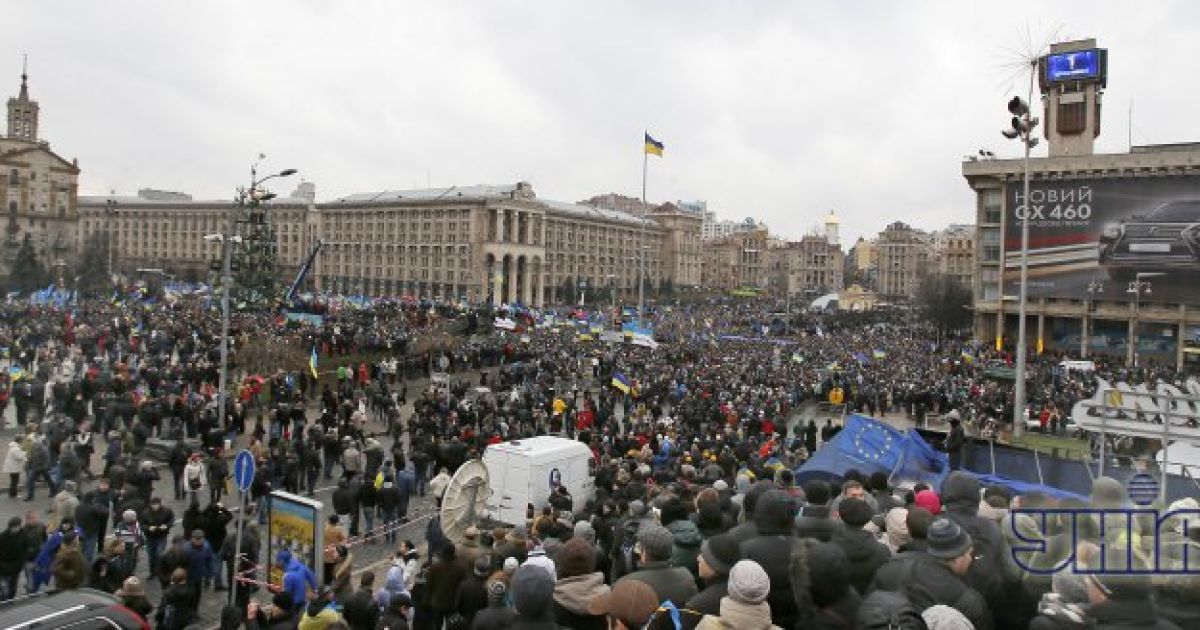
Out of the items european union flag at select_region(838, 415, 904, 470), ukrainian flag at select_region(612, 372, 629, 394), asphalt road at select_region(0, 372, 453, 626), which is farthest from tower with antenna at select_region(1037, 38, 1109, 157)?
asphalt road at select_region(0, 372, 453, 626)

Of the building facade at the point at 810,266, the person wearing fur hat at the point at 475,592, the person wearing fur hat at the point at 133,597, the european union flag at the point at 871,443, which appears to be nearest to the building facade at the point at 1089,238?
the european union flag at the point at 871,443

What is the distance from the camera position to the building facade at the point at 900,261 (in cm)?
17525

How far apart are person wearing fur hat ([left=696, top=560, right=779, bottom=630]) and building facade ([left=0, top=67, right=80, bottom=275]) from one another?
4141 inches

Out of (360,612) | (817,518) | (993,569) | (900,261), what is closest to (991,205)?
(817,518)

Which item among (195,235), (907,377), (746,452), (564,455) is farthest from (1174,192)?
(195,235)

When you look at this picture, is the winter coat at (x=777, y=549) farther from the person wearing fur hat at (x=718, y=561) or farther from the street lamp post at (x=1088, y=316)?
the street lamp post at (x=1088, y=316)

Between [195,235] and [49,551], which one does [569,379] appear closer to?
[49,551]

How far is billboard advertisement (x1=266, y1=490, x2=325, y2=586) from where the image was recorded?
797 cm

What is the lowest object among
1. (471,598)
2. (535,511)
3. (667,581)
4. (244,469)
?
(535,511)

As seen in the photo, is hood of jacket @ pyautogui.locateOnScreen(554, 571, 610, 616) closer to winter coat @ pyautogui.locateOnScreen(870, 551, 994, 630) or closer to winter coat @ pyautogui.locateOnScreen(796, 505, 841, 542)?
winter coat @ pyautogui.locateOnScreen(796, 505, 841, 542)

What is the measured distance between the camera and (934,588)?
433 cm

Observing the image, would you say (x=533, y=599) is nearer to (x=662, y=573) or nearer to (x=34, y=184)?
(x=662, y=573)

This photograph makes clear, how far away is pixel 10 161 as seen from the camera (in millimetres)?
94562

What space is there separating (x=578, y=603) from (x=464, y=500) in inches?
242
